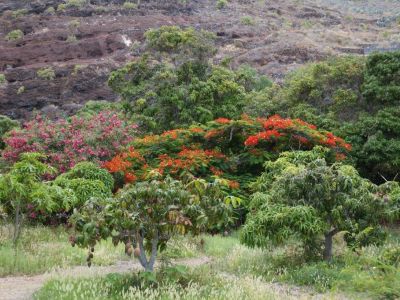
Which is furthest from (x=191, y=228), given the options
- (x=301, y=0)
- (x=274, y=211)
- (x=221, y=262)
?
(x=301, y=0)

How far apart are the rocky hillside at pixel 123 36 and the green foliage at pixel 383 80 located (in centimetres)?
1911

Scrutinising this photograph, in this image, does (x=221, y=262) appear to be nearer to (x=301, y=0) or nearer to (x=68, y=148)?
(x=68, y=148)

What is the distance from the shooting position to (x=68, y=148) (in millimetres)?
15938

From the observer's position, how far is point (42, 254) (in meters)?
9.87

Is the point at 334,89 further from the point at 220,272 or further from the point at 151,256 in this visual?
the point at 151,256

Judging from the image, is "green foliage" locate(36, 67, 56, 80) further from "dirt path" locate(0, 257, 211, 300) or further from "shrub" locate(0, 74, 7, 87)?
"dirt path" locate(0, 257, 211, 300)

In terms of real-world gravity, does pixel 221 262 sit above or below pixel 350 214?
below

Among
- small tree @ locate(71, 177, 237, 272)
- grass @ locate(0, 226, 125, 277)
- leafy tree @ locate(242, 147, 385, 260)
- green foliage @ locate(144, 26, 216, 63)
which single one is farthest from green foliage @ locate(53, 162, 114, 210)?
green foliage @ locate(144, 26, 216, 63)

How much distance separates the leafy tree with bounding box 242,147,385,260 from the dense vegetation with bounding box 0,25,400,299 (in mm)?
26

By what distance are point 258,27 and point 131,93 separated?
111ft

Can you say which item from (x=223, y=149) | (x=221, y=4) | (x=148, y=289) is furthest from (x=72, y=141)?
(x=221, y=4)

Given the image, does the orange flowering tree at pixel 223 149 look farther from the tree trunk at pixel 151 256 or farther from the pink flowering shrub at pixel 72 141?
the tree trunk at pixel 151 256

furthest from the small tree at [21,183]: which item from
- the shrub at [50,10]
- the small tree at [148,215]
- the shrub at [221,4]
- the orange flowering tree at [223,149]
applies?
the shrub at [221,4]

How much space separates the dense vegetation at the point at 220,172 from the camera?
7266mm
